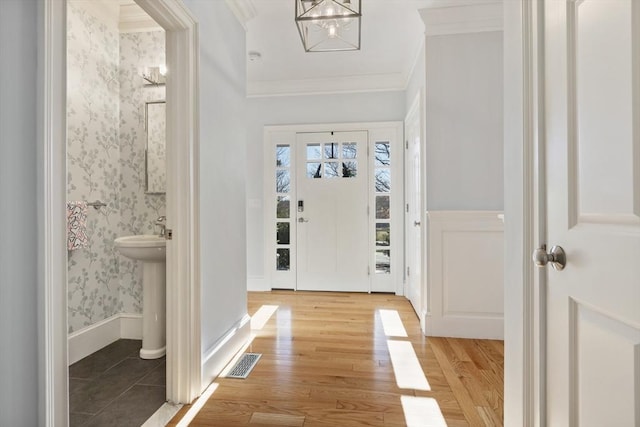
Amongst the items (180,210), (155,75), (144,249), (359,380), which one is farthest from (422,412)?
(155,75)

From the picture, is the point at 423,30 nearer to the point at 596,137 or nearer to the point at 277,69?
the point at 277,69

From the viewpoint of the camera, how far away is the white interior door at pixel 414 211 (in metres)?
3.04

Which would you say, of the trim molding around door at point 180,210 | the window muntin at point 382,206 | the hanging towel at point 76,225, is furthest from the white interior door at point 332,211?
the trim molding around door at point 180,210

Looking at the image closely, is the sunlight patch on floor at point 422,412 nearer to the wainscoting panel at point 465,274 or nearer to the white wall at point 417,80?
the wainscoting panel at point 465,274

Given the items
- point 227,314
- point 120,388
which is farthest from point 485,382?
point 120,388

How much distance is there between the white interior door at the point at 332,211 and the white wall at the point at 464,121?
4.34ft

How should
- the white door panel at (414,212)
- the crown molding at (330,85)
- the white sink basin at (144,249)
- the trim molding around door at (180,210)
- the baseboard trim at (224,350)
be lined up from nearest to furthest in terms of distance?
the trim molding around door at (180,210) < the baseboard trim at (224,350) < the white sink basin at (144,249) < the white door panel at (414,212) < the crown molding at (330,85)

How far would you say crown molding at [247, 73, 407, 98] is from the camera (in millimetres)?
3853

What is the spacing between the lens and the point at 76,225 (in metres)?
2.17

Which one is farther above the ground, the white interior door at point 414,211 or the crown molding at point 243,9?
the crown molding at point 243,9

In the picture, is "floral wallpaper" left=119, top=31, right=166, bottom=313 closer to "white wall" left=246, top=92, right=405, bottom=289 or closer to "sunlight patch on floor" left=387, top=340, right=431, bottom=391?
"white wall" left=246, top=92, right=405, bottom=289

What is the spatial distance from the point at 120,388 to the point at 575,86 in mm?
2373

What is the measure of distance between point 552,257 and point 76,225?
2.51 m

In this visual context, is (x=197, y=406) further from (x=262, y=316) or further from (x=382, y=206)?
(x=382, y=206)
